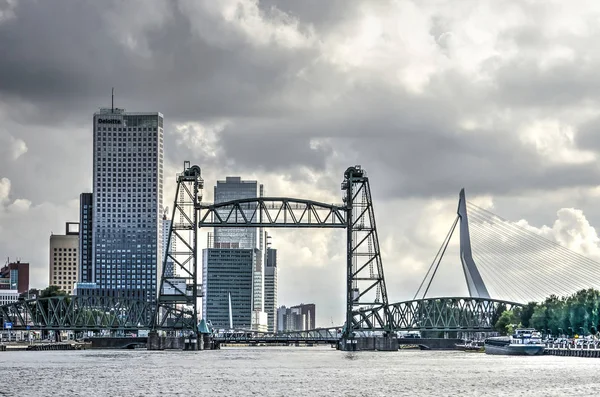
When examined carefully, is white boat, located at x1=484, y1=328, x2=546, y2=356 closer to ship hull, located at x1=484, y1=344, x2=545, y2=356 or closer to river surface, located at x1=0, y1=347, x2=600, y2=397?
ship hull, located at x1=484, y1=344, x2=545, y2=356

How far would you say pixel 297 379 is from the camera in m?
110

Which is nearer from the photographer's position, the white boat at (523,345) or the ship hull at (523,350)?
the ship hull at (523,350)

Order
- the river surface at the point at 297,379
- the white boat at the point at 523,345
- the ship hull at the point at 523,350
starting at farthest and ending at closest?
the white boat at the point at 523,345 < the ship hull at the point at 523,350 < the river surface at the point at 297,379

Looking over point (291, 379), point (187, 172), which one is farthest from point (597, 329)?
point (291, 379)

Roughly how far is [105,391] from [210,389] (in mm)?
7403

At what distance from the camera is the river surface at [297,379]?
309ft

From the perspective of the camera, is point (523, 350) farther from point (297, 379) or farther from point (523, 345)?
point (297, 379)

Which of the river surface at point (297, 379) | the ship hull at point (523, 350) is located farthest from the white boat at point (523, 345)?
the river surface at point (297, 379)

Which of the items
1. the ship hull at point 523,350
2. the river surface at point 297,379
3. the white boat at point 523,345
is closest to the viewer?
the river surface at point 297,379

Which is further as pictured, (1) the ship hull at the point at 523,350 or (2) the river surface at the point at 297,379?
(1) the ship hull at the point at 523,350

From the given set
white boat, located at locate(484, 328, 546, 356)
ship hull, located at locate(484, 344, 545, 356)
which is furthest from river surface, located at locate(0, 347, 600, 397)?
white boat, located at locate(484, 328, 546, 356)

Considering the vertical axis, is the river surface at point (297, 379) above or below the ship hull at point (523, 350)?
below

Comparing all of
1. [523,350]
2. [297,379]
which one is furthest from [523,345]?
[297,379]

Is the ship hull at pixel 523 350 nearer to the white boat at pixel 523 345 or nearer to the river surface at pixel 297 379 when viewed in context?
the white boat at pixel 523 345
